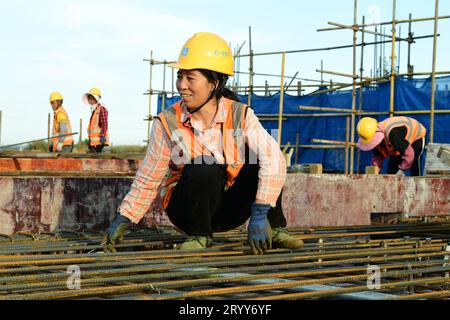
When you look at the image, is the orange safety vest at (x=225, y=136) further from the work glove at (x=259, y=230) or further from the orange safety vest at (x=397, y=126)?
the orange safety vest at (x=397, y=126)

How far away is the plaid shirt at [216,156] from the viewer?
421 cm

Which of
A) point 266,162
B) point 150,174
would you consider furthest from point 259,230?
point 150,174

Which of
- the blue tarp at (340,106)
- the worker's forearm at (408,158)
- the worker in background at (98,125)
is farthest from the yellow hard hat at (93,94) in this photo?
the blue tarp at (340,106)

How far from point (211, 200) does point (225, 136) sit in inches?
14.2

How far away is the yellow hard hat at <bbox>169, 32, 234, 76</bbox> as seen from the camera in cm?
439

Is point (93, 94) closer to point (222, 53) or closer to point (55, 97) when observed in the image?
point (55, 97)

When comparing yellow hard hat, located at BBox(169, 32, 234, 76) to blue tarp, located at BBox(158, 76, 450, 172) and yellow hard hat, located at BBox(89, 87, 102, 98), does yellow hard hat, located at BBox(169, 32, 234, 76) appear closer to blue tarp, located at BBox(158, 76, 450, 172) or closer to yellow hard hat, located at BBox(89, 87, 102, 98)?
yellow hard hat, located at BBox(89, 87, 102, 98)

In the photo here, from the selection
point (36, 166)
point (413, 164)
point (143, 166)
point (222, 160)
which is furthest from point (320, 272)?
point (413, 164)

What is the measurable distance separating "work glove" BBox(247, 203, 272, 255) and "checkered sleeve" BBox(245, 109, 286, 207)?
0.16ft

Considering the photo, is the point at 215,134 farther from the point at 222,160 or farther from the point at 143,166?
the point at 143,166

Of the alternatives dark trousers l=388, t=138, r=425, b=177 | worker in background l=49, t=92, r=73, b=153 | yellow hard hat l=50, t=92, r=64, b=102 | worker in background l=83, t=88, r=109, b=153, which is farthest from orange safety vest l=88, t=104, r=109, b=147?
dark trousers l=388, t=138, r=425, b=177

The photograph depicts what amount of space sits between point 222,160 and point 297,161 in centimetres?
1472

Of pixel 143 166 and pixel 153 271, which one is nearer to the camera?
pixel 153 271
